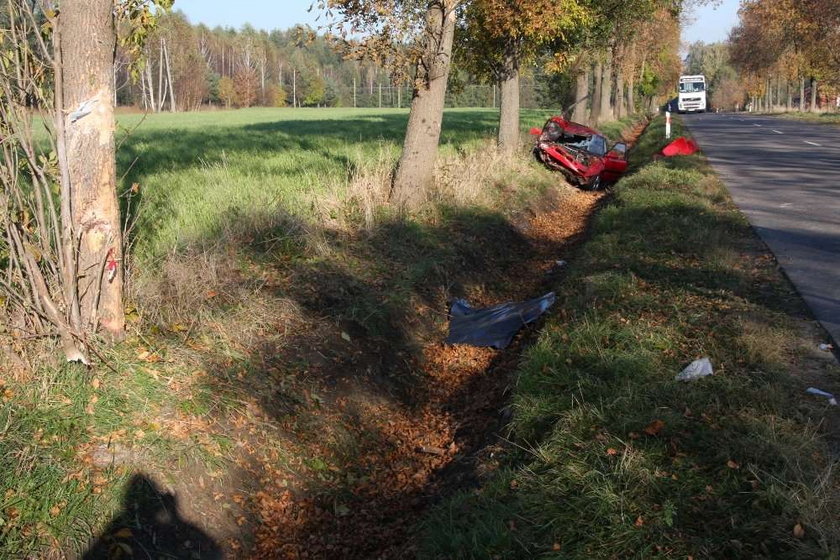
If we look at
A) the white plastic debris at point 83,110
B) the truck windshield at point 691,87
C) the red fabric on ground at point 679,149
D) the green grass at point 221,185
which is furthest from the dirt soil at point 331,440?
the truck windshield at point 691,87

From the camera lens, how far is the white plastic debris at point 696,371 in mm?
4969

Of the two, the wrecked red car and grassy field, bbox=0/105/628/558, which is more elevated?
the wrecked red car

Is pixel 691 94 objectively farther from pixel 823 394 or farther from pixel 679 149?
pixel 823 394

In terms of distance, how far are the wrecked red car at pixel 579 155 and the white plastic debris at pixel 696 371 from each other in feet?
39.7

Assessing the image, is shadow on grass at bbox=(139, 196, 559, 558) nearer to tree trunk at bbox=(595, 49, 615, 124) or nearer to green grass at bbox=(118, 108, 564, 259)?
green grass at bbox=(118, 108, 564, 259)

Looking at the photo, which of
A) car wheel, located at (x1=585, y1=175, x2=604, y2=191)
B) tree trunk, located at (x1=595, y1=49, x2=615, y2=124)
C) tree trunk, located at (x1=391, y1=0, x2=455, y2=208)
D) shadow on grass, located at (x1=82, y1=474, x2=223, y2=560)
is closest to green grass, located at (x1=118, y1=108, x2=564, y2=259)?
tree trunk, located at (x1=391, y1=0, x2=455, y2=208)

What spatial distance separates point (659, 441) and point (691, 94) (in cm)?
6815

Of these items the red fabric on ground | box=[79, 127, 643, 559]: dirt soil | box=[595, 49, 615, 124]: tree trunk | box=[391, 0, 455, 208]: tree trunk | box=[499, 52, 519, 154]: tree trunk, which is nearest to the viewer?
box=[79, 127, 643, 559]: dirt soil

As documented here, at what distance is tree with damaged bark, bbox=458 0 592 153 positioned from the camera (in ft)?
47.1

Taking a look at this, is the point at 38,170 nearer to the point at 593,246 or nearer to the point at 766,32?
the point at 593,246

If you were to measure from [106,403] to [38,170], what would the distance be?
1.51 meters

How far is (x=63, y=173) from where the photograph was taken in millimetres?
4738

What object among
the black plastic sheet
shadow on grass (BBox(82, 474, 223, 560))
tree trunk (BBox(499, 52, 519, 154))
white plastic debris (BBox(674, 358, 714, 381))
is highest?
tree trunk (BBox(499, 52, 519, 154))

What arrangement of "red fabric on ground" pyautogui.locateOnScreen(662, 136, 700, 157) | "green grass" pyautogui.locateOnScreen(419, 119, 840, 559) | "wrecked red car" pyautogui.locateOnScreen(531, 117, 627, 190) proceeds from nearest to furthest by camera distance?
"green grass" pyautogui.locateOnScreen(419, 119, 840, 559) < "wrecked red car" pyautogui.locateOnScreen(531, 117, 627, 190) < "red fabric on ground" pyautogui.locateOnScreen(662, 136, 700, 157)
